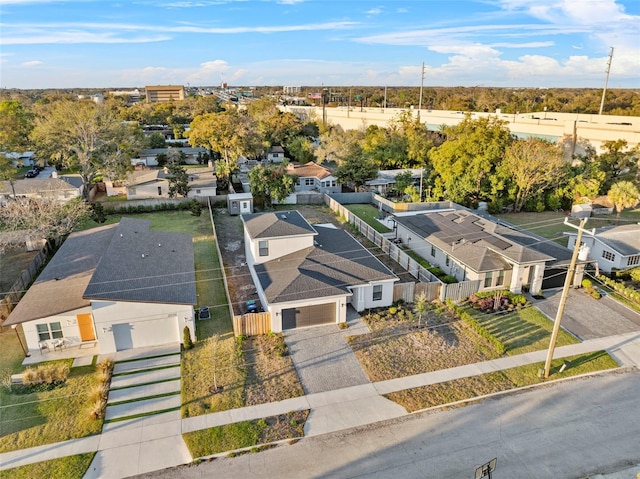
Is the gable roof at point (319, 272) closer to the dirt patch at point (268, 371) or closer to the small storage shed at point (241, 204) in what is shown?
the dirt patch at point (268, 371)

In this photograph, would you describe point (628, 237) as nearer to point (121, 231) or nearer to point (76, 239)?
point (121, 231)

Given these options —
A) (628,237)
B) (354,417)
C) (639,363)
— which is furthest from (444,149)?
(354,417)

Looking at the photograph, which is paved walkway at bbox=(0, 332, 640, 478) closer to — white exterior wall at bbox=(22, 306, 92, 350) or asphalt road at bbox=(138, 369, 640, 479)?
asphalt road at bbox=(138, 369, 640, 479)

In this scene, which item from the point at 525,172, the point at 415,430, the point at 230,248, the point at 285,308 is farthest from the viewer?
the point at 525,172

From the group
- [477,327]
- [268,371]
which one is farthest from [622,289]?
[268,371]

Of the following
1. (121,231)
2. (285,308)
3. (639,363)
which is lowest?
(639,363)

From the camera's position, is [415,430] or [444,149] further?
[444,149]

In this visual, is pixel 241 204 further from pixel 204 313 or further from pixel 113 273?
pixel 113 273
